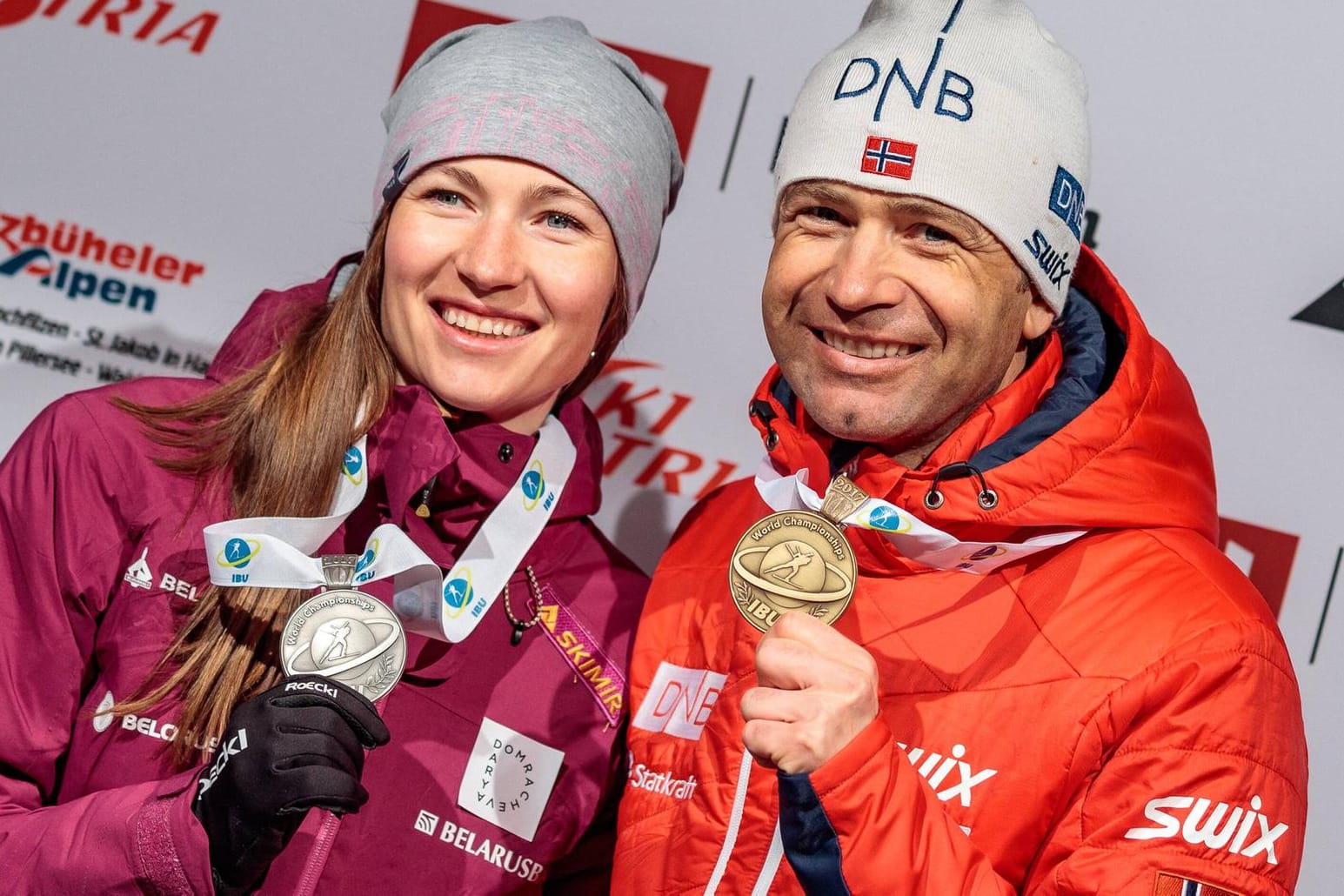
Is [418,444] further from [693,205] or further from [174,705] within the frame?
[693,205]

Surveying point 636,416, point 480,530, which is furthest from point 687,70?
point 480,530

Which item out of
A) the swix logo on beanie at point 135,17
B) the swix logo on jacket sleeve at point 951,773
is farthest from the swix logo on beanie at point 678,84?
the swix logo on jacket sleeve at point 951,773

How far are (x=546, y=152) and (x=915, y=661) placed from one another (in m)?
0.99

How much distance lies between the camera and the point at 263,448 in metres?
2.07

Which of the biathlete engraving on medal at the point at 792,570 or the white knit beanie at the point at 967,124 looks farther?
the white knit beanie at the point at 967,124

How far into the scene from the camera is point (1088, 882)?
160cm

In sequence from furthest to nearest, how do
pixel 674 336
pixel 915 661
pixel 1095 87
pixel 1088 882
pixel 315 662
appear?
1. pixel 674 336
2. pixel 1095 87
3. pixel 915 661
4. pixel 315 662
5. pixel 1088 882

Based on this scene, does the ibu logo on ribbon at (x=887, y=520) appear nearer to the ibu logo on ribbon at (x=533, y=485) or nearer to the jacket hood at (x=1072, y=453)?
the jacket hood at (x=1072, y=453)

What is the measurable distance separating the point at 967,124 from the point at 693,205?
3.55 feet

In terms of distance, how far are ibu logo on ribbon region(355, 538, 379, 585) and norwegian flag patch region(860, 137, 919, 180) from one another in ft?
3.02

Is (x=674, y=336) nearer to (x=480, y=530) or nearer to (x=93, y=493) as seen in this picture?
(x=480, y=530)

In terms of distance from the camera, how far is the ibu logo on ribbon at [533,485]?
87.7 inches

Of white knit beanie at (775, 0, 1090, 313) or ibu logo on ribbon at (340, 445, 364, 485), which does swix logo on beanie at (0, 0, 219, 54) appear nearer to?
ibu logo on ribbon at (340, 445, 364, 485)

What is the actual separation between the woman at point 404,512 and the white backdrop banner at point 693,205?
1.94 ft
